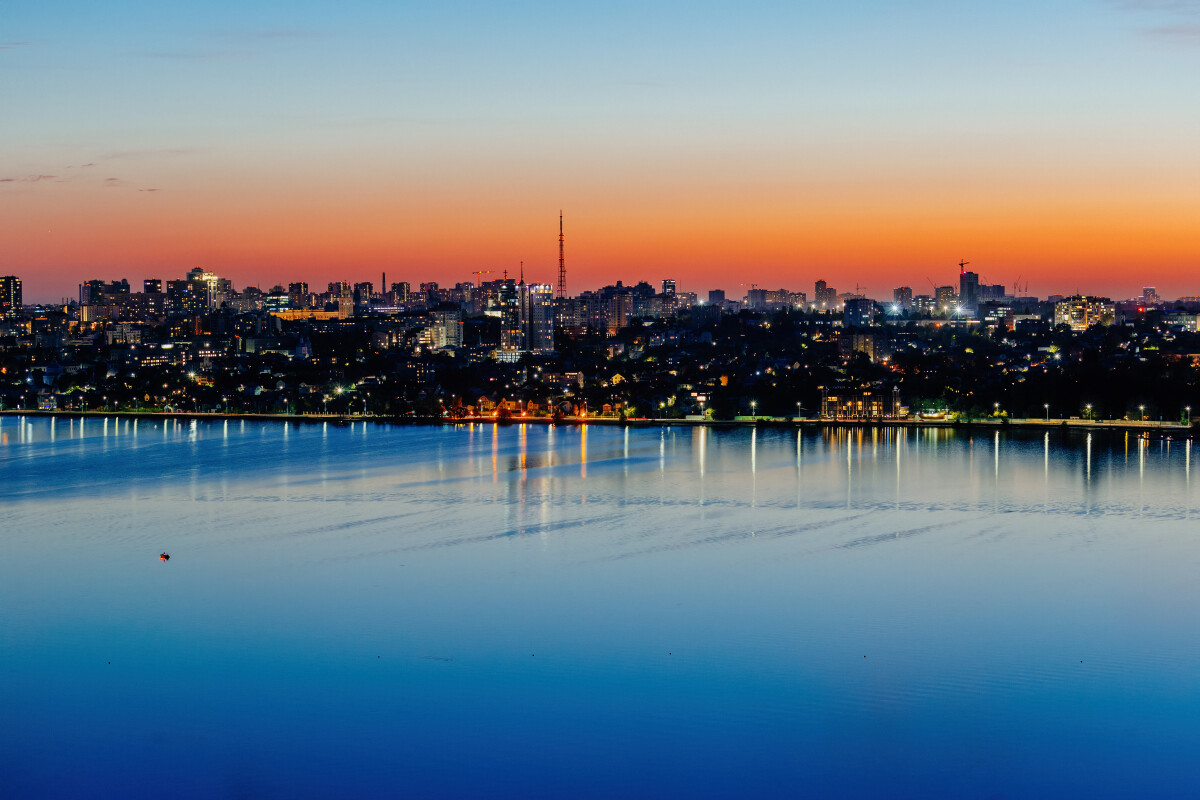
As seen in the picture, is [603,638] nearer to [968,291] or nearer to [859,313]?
[859,313]

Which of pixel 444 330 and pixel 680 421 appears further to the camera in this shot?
pixel 444 330

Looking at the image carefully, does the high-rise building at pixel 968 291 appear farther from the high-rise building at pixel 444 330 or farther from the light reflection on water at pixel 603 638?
the light reflection on water at pixel 603 638

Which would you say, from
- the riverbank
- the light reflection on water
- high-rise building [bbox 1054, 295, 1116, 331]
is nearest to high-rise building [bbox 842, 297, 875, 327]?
high-rise building [bbox 1054, 295, 1116, 331]

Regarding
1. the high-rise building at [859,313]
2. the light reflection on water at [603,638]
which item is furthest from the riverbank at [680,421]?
the high-rise building at [859,313]

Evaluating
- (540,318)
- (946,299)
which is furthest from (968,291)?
(540,318)

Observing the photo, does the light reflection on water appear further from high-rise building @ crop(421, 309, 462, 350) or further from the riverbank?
high-rise building @ crop(421, 309, 462, 350)

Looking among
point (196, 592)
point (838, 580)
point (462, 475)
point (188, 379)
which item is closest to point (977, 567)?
point (838, 580)
